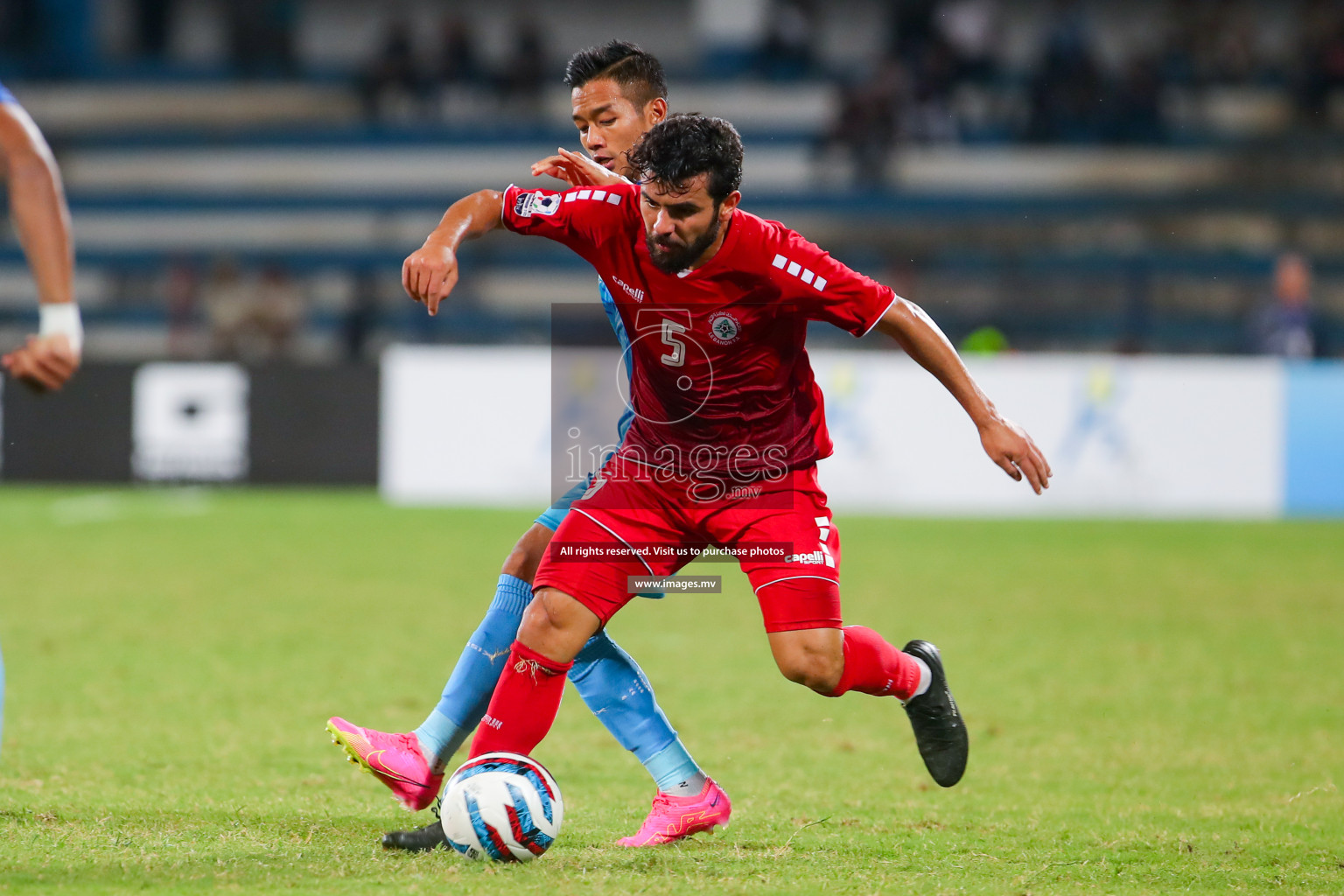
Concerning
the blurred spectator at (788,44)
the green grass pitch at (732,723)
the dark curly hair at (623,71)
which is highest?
the blurred spectator at (788,44)

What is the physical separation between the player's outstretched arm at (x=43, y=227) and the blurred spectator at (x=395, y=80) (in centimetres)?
1747

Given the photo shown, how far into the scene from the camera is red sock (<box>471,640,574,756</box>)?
3637 millimetres

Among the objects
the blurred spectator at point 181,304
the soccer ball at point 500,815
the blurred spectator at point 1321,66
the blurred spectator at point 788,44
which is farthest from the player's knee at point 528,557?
the blurred spectator at point 1321,66

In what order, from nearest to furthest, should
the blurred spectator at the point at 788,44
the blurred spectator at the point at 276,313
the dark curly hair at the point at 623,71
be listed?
the dark curly hair at the point at 623,71 → the blurred spectator at the point at 276,313 → the blurred spectator at the point at 788,44

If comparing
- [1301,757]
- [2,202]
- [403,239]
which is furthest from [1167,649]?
[2,202]

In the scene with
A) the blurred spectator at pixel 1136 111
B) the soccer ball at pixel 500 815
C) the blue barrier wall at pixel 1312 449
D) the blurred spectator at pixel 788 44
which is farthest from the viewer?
the blurred spectator at pixel 788 44

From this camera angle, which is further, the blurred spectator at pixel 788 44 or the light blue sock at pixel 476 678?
the blurred spectator at pixel 788 44

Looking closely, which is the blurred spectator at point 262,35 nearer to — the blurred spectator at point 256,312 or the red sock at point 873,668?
the blurred spectator at point 256,312

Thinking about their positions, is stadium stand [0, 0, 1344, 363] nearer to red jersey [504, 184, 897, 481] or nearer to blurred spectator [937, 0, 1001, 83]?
blurred spectator [937, 0, 1001, 83]

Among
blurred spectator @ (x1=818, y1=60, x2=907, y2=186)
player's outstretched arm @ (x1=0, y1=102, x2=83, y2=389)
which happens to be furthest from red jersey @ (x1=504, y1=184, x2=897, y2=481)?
blurred spectator @ (x1=818, y1=60, x2=907, y2=186)

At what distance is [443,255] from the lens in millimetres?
3506

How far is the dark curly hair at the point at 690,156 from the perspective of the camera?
Result: 356cm

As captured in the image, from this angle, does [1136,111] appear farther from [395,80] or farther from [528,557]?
[528,557]

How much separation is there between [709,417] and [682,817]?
100cm
